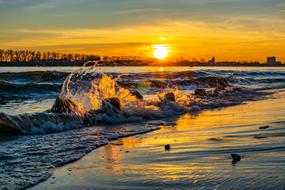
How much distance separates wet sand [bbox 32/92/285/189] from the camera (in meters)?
4.60

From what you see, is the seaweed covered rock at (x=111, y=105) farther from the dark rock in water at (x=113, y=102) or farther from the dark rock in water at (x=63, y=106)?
the dark rock in water at (x=63, y=106)

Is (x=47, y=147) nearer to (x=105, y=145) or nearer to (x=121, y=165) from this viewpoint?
(x=105, y=145)

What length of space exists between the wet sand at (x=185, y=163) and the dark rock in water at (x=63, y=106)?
3356 mm

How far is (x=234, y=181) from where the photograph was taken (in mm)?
4539

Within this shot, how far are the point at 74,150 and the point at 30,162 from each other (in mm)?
1004

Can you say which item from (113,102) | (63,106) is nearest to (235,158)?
(63,106)

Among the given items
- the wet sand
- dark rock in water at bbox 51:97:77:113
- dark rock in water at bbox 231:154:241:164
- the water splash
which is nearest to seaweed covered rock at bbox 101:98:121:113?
the water splash

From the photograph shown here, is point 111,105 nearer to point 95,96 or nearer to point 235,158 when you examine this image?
point 95,96

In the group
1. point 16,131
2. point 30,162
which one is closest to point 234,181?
point 30,162

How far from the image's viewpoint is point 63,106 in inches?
448

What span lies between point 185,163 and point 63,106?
639 cm

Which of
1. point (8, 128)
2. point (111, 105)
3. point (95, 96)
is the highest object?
point (95, 96)

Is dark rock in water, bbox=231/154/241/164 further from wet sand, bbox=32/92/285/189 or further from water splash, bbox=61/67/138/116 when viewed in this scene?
water splash, bbox=61/67/138/116

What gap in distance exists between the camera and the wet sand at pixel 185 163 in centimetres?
460
